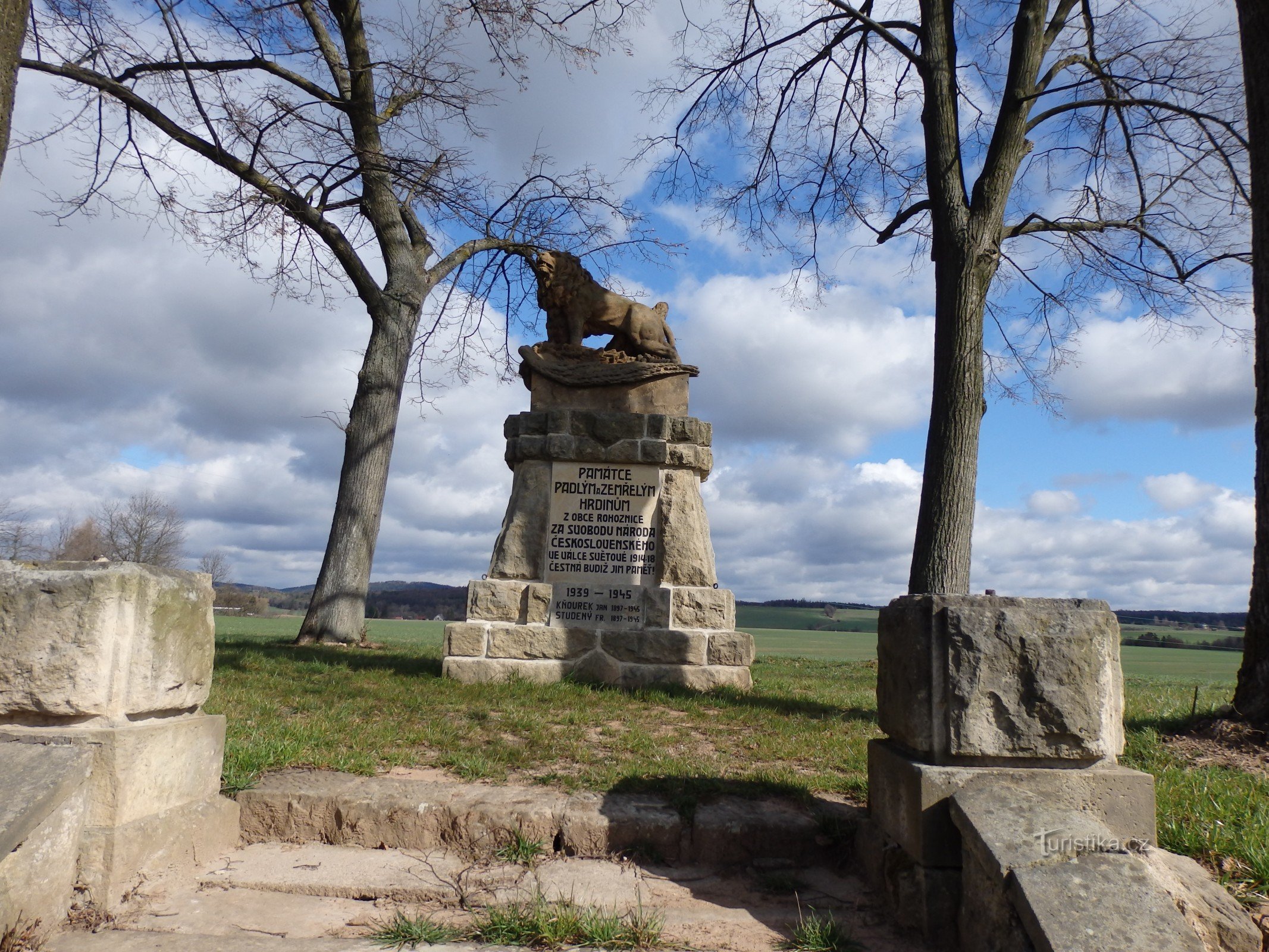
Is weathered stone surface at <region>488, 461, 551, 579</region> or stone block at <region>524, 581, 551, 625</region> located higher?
weathered stone surface at <region>488, 461, 551, 579</region>

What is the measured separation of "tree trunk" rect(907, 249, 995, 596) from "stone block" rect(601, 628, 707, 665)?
199 centimetres

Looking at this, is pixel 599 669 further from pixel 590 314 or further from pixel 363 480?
pixel 363 480

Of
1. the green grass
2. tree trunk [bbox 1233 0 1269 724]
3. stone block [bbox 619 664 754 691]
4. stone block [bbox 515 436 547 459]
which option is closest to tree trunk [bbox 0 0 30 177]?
stone block [bbox 515 436 547 459]

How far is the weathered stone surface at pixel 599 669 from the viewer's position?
7488mm

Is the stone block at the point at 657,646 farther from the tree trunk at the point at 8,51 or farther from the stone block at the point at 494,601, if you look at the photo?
the tree trunk at the point at 8,51

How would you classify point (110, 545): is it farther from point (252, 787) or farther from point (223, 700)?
point (252, 787)

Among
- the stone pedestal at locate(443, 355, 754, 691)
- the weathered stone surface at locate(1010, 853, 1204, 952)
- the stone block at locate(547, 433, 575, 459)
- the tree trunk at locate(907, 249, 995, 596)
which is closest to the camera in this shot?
the weathered stone surface at locate(1010, 853, 1204, 952)

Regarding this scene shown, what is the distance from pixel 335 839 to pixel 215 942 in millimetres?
1012

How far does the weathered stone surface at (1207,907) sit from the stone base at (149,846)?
3.31 m

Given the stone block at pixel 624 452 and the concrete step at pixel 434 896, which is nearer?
the concrete step at pixel 434 896

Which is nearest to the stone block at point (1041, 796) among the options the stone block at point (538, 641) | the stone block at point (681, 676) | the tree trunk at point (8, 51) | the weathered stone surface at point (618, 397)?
the stone block at point (681, 676)

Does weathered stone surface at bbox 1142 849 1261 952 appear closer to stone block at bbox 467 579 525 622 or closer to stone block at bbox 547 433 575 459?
stone block at bbox 467 579 525 622

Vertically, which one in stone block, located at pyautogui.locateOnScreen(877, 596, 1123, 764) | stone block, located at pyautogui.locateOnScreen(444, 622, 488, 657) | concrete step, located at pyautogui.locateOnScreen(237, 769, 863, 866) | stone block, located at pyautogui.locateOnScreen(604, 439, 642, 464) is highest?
stone block, located at pyautogui.locateOnScreen(604, 439, 642, 464)

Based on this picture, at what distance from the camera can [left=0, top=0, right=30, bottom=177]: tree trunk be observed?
4.40 m
